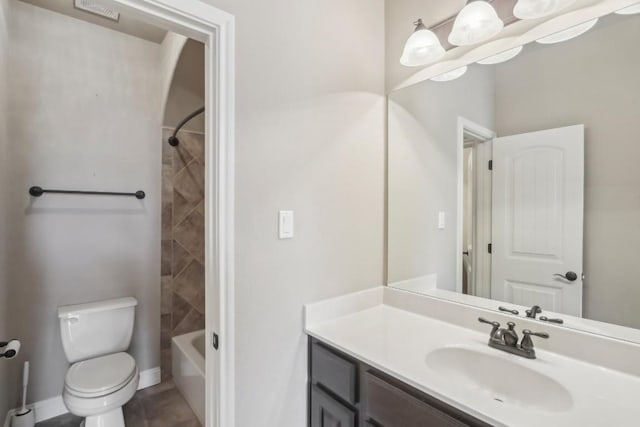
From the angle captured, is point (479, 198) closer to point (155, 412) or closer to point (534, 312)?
point (534, 312)

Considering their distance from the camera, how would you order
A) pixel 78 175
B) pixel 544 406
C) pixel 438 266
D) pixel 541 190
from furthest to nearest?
pixel 78 175 → pixel 438 266 → pixel 541 190 → pixel 544 406

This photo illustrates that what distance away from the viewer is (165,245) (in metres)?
2.50

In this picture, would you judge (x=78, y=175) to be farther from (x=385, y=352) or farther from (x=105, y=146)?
(x=385, y=352)

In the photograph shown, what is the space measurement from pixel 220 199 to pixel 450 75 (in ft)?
3.90

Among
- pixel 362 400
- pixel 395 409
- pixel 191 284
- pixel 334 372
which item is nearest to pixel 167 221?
pixel 191 284

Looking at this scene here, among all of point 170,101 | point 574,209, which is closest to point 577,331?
point 574,209

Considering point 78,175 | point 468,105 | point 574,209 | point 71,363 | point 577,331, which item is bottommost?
point 71,363

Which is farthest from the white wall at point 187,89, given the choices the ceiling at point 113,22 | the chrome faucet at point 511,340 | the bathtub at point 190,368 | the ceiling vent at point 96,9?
the chrome faucet at point 511,340

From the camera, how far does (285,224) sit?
129 centimetres

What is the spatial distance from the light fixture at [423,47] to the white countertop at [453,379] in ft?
3.92

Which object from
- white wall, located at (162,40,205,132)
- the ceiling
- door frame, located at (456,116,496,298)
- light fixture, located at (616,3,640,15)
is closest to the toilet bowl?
white wall, located at (162,40,205,132)

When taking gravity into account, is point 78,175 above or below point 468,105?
below

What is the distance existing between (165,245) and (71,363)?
94 centimetres

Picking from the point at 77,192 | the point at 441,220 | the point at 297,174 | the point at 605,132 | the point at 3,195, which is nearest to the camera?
the point at 605,132
